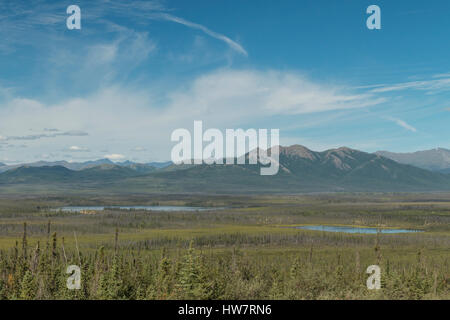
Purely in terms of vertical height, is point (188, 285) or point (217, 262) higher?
point (188, 285)

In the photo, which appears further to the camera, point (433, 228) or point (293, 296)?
point (433, 228)

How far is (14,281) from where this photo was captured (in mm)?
61594

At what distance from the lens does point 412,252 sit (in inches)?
5325

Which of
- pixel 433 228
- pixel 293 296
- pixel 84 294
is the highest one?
pixel 293 296

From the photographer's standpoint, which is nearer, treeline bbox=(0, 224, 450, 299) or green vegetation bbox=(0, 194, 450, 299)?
treeline bbox=(0, 224, 450, 299)

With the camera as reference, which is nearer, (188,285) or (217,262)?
(188,285)

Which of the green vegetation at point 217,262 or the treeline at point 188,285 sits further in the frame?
the green vegetation at point 217,262
